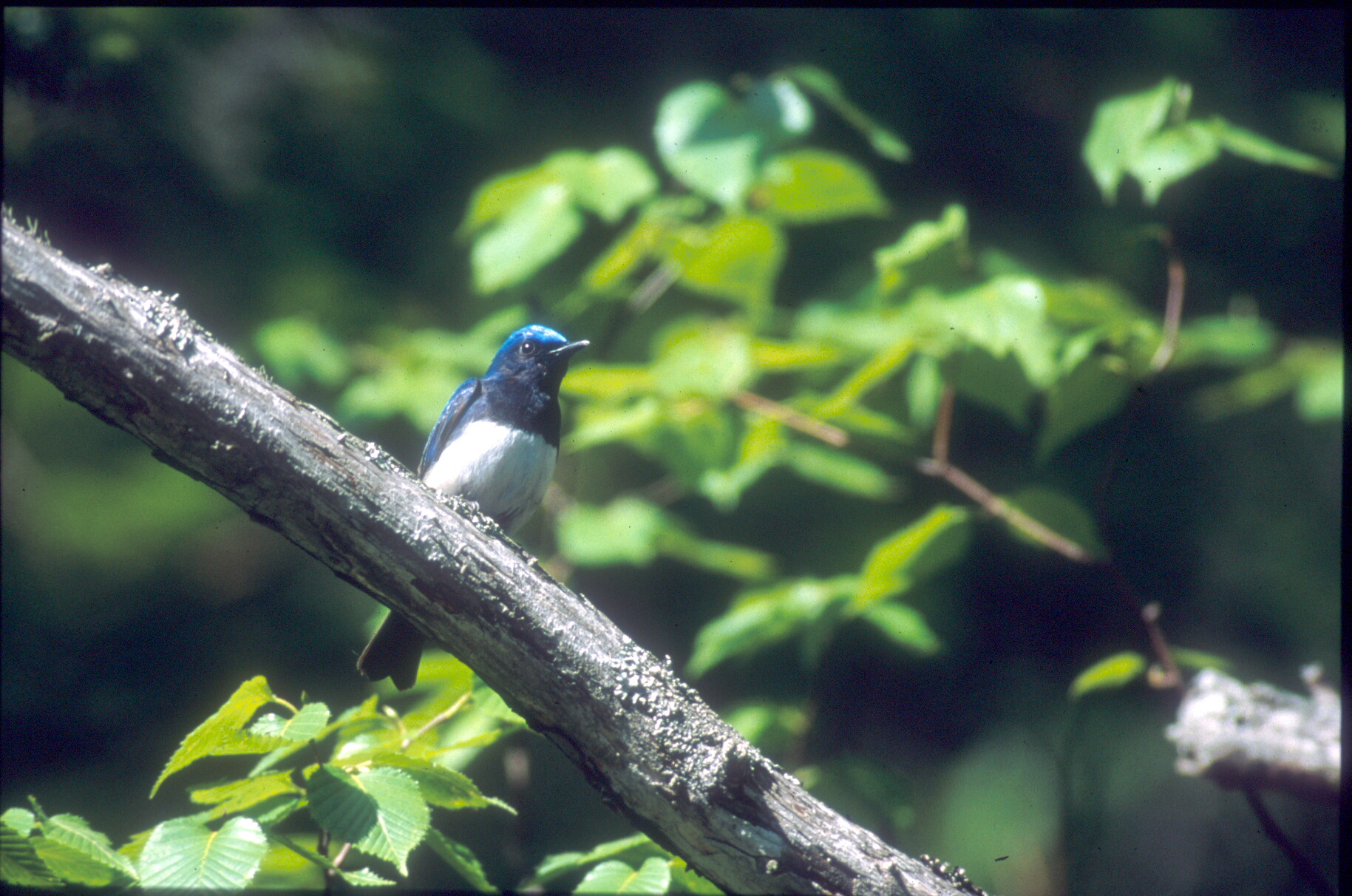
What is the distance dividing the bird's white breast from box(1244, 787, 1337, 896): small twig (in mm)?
2722

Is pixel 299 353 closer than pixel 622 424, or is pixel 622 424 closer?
pixel 622 424

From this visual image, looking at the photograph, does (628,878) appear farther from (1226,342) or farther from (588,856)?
(1226,342)

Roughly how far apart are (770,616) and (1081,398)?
130cm

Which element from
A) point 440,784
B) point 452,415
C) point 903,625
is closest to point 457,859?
point 440,784

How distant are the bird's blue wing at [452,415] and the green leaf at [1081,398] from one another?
217 cm

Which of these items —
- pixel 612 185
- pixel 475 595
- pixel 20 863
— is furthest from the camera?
pixel 612 185

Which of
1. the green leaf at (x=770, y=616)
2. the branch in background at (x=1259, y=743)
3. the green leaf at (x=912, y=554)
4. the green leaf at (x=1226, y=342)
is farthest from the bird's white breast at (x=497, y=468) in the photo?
the green leaf at (x=1226, y=342)

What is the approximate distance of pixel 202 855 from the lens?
1.67 m

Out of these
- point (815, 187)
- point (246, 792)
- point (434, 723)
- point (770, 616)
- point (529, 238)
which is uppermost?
point (815, 187)

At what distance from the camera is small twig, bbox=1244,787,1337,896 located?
8.77 feet

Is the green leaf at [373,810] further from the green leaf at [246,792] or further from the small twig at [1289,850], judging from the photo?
the small twig at [1289,850]

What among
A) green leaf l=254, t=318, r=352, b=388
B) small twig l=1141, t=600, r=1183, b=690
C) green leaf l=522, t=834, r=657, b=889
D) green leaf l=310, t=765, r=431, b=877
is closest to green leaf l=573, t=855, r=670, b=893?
green leaf l=522, t=834, r=657, b=889

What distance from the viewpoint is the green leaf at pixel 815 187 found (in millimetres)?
3309

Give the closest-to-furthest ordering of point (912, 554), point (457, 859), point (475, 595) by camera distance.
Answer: point (475, 595) → point (457, 859) → point (912, 554)
